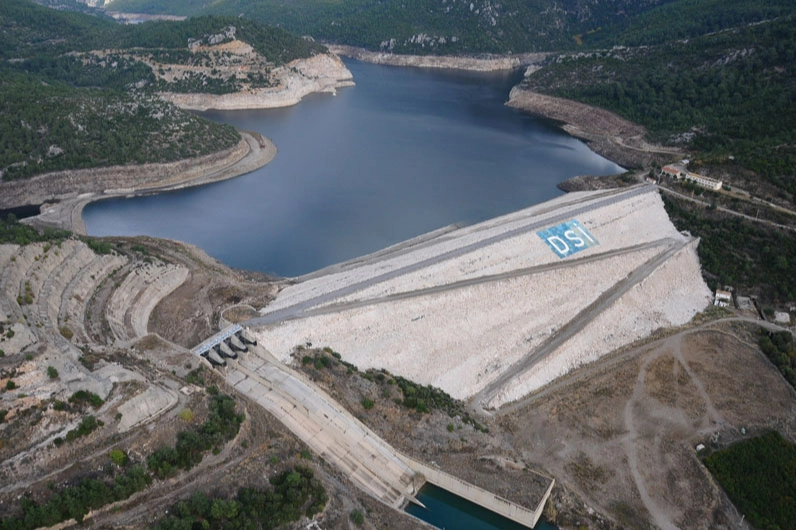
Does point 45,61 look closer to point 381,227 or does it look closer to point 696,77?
point 381,227

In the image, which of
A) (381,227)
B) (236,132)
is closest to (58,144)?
(236,132)

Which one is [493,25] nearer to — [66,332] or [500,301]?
[500,301]

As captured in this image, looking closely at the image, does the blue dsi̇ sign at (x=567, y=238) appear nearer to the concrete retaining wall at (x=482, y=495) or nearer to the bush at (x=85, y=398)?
the concrete retaining wall at (x=482, y=495)

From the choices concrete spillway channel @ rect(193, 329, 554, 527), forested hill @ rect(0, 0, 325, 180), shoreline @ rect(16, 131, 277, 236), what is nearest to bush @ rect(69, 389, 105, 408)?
concrete spillway channel @ rect(193, 329, 554, 527)

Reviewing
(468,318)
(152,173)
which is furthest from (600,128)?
(152,173)

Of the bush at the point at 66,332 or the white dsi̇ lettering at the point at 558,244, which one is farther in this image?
the white dsi̇ lettering at the point at 558,244

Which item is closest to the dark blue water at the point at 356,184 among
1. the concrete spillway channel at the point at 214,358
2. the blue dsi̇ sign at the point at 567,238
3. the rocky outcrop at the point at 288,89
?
the rocky outcrop at the point at 288,89

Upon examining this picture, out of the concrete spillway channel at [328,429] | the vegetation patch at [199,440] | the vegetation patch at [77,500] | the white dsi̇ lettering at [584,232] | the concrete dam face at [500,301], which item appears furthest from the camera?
the white dsi̇ lettering at [584,232]
